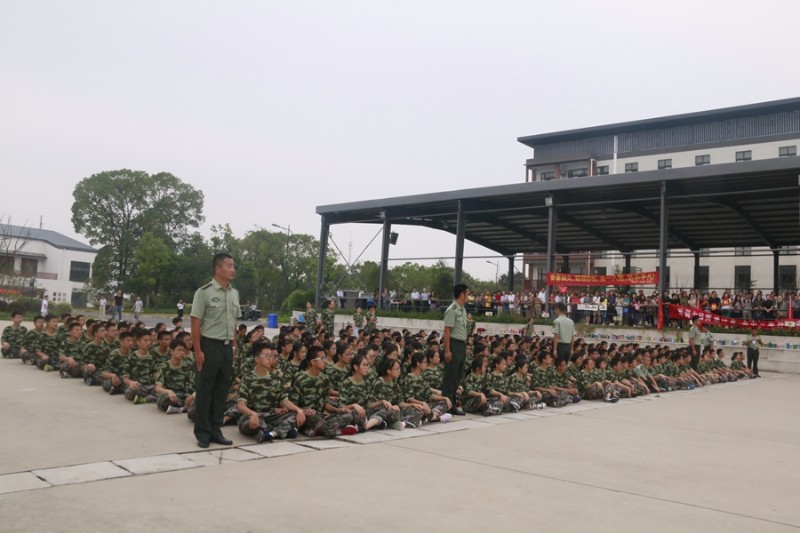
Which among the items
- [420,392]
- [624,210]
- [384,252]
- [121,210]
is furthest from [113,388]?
[121,210]

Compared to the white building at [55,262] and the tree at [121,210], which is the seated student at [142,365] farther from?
the white building at [55,262]

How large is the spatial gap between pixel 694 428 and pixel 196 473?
595 centimetres

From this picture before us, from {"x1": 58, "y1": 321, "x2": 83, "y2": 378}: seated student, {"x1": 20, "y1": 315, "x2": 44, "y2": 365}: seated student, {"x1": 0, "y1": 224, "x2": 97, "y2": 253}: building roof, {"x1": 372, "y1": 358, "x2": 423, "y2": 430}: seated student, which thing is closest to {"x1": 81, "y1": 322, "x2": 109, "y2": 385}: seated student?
{"x1": 58, "y1": 321, "x2": 83, "y2": 378}: seated student

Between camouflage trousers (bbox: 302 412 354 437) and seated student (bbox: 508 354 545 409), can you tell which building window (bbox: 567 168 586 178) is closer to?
seated student (bbox: 508 354 545 409)

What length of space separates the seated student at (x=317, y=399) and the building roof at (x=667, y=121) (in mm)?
40155

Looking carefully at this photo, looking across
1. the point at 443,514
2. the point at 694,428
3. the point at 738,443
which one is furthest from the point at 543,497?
the point at 694,428

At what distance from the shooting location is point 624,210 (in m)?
24.1

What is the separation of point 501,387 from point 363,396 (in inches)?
103

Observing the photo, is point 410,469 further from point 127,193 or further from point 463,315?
point 127,193

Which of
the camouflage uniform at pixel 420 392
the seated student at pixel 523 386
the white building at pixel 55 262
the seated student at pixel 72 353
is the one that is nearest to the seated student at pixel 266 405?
the camouflage uniform at pixel 420 392

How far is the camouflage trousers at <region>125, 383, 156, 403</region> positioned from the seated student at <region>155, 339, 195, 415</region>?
0.14m

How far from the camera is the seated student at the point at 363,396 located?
6.86 meters

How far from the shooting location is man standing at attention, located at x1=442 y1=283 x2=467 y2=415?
8227mm

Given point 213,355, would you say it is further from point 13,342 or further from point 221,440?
point 13,342
